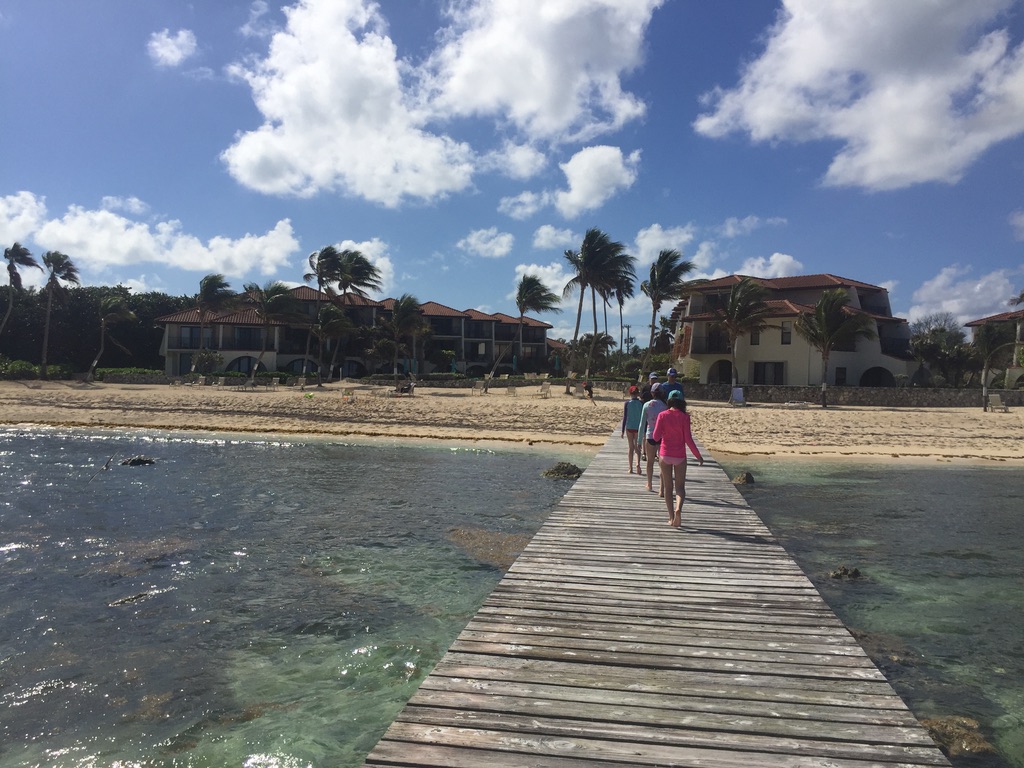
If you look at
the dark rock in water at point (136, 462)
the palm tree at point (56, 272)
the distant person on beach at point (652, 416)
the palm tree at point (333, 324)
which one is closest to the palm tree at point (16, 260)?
the palm tree at point (56, 272)

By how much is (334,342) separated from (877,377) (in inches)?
1658

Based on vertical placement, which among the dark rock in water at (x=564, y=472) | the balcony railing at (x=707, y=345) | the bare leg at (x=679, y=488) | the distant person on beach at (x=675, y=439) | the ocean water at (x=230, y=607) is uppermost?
the balcony railing at (x=707, y=345)

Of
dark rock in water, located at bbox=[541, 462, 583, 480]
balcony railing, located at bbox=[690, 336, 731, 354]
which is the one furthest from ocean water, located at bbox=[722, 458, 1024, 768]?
balcony railing, located at bbox=[690, 336, 731, 354]

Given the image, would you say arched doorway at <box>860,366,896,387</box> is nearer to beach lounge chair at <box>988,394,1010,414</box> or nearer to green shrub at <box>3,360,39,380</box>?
beach lounge chair at <box>988,394,1010,414</box>

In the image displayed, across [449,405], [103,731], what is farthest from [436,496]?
[449,405]

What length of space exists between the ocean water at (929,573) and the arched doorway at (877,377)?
26566mm

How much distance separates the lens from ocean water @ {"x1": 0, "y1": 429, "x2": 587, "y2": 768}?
5586mm

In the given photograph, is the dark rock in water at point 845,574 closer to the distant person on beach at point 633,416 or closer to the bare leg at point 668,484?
the bare leg at point 668,484

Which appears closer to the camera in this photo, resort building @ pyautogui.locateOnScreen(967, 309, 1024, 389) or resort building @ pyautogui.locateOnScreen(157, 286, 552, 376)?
resort building @ pyautogui.locateOnScreen(967, 309, 1024, 389)

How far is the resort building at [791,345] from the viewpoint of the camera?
140ft

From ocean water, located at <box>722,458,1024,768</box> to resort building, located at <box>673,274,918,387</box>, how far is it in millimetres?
23810

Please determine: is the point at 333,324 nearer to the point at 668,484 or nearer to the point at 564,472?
the point at 564,472

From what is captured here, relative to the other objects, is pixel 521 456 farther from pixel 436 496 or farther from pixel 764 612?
pixel 764 612

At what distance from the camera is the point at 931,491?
17203 mm
